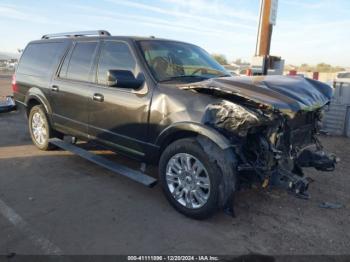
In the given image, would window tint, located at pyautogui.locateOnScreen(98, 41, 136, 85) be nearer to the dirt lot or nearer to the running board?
the running board

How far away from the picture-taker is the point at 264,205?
4223mm

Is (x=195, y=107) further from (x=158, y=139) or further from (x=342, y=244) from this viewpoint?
(x=342, y=244)

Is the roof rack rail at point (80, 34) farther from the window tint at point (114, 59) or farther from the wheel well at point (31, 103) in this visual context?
the wheel well at point (31, 103)

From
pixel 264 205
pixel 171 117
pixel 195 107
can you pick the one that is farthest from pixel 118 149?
pixel 264 205

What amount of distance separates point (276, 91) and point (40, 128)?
15.0 ft

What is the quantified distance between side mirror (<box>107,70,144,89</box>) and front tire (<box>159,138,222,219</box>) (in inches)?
35.3

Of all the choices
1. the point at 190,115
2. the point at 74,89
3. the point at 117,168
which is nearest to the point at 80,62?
the point at 74,89

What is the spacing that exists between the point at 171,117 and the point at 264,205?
1654 millimetres

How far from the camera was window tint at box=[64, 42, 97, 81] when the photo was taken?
16.3ft

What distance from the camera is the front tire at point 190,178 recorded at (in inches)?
140

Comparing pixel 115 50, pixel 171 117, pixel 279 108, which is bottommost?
pixel 171 117

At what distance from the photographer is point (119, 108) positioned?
4.44 m

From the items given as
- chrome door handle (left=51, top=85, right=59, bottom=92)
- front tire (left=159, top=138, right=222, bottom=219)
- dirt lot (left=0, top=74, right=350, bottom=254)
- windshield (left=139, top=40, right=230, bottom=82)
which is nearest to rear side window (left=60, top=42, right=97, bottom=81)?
chrome door handle (left=51, top=85, right=59, bottom=92)

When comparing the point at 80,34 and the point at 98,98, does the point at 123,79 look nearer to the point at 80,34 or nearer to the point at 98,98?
the point at 98,98
